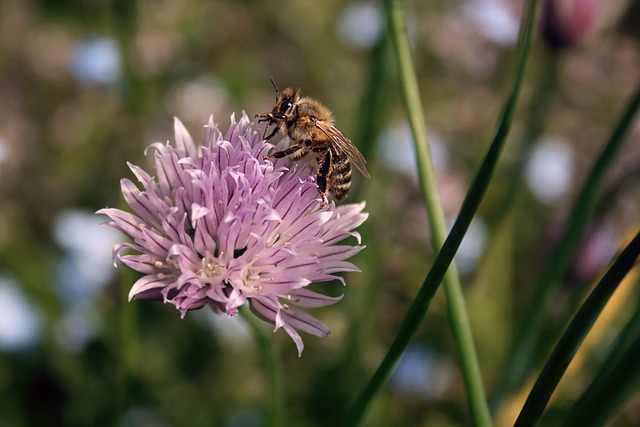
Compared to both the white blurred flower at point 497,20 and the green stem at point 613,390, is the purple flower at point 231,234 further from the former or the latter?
the white blurred flower at point 497,20

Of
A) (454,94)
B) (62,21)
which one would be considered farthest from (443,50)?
(62,21)

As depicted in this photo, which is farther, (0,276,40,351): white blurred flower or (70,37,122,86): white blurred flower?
(70,37,122,86): white blurred flower

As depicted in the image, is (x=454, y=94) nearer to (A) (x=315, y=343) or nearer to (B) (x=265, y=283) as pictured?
(A) (x=315, y=343)

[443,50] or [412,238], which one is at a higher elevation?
[443,50]

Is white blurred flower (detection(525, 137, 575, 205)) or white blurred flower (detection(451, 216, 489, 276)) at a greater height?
white blurred flower (detection(525, 137, 575, 205))

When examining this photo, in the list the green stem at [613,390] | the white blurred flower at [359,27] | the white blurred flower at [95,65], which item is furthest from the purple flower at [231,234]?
the white blurred flower at [359,27]

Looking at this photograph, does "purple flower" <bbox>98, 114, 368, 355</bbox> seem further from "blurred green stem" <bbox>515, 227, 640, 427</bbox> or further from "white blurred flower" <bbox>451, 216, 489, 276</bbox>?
"white blurred flower" <bbox>451, 216, 489, 276</bbox>

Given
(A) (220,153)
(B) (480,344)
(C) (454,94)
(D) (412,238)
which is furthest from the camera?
(C) (454,94)

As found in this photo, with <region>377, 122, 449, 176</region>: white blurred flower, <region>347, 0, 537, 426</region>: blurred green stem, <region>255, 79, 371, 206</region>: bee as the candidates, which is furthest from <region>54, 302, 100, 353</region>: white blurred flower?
<region>347, 0, 537, 426</region>: blurred green stem
